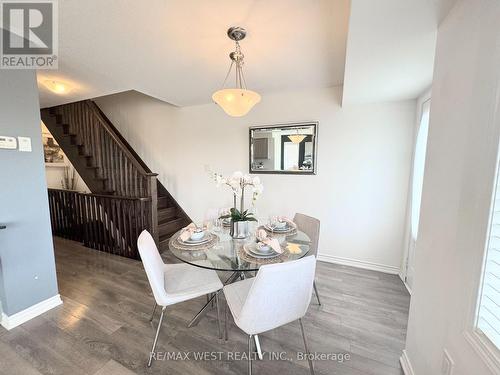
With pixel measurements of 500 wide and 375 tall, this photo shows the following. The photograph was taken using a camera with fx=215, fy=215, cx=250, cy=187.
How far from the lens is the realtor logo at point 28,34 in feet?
4.66

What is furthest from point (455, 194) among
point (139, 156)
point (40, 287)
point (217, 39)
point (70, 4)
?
point (139, 156)

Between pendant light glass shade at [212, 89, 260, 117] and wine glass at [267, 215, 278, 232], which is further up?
pendant light glass shade at [212, 89, 260, 117]

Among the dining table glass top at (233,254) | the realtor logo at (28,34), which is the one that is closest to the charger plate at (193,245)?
the dining table glass top at (233,254)

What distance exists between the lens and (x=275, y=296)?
3.91ft

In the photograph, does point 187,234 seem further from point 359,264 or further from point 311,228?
point 359,264

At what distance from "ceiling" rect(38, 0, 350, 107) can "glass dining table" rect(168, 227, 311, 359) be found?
166 cm

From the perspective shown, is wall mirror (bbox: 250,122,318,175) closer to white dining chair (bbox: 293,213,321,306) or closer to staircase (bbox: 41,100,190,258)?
white dining chair (bbox: 293,213,321,306)

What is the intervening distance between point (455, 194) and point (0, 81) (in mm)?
3094

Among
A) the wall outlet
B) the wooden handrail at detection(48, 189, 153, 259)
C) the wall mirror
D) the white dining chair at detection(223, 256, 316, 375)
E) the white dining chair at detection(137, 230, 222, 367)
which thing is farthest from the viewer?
the wooden handrail at detection(48, 189, 153, 259)

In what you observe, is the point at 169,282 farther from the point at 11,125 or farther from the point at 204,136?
the point at 204,136

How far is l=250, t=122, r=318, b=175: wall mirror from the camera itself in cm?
297

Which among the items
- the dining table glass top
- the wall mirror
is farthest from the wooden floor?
the wall mirror

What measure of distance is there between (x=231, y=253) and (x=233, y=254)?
2 centimetres

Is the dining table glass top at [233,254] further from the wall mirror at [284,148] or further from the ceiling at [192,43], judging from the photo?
the ceiling at [192,43]
